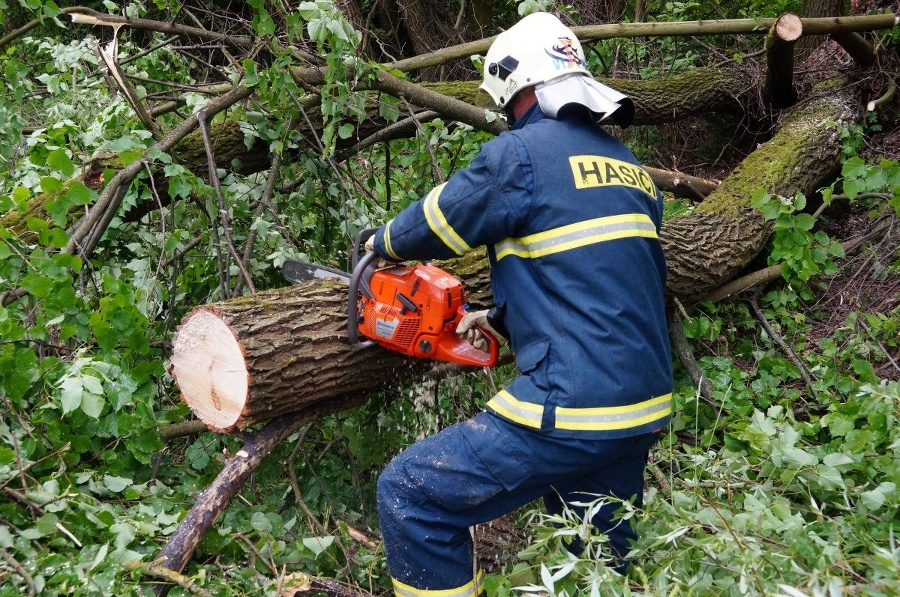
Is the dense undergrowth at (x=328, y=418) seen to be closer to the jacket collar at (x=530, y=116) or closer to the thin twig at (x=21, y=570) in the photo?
the thin twig at (x=21, y=570)

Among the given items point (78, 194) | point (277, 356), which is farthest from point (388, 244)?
point (78, 194)

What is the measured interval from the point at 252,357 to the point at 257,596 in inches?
30.4

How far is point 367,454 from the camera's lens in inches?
131

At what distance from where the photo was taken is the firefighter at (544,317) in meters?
2.20

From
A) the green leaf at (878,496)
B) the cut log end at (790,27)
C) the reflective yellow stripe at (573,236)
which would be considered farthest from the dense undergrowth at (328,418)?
the cut log end at (790,27)

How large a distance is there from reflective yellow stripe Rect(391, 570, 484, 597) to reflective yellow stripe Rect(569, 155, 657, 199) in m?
1.27

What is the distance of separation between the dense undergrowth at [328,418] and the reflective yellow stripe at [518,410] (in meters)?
0.29

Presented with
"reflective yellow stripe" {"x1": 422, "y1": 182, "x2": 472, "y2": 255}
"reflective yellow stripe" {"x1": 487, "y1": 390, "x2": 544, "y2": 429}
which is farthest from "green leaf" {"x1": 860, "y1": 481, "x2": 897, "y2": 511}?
"reflective yellow stripe" {"x1": 422, "y1": 182, "x2": 472, "y2": 255}

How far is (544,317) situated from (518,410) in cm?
29

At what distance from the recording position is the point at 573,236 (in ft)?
7.23

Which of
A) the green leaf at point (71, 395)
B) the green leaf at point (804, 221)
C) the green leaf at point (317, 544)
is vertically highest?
the green leaf at point (71, 395)

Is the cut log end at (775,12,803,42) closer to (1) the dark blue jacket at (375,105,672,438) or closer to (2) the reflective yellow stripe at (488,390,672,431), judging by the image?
(1) the dark blue jacket at (375,105,672,438)

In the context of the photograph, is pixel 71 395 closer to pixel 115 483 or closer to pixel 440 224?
pixel 115 483

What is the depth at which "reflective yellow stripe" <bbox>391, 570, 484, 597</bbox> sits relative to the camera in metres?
2.30
